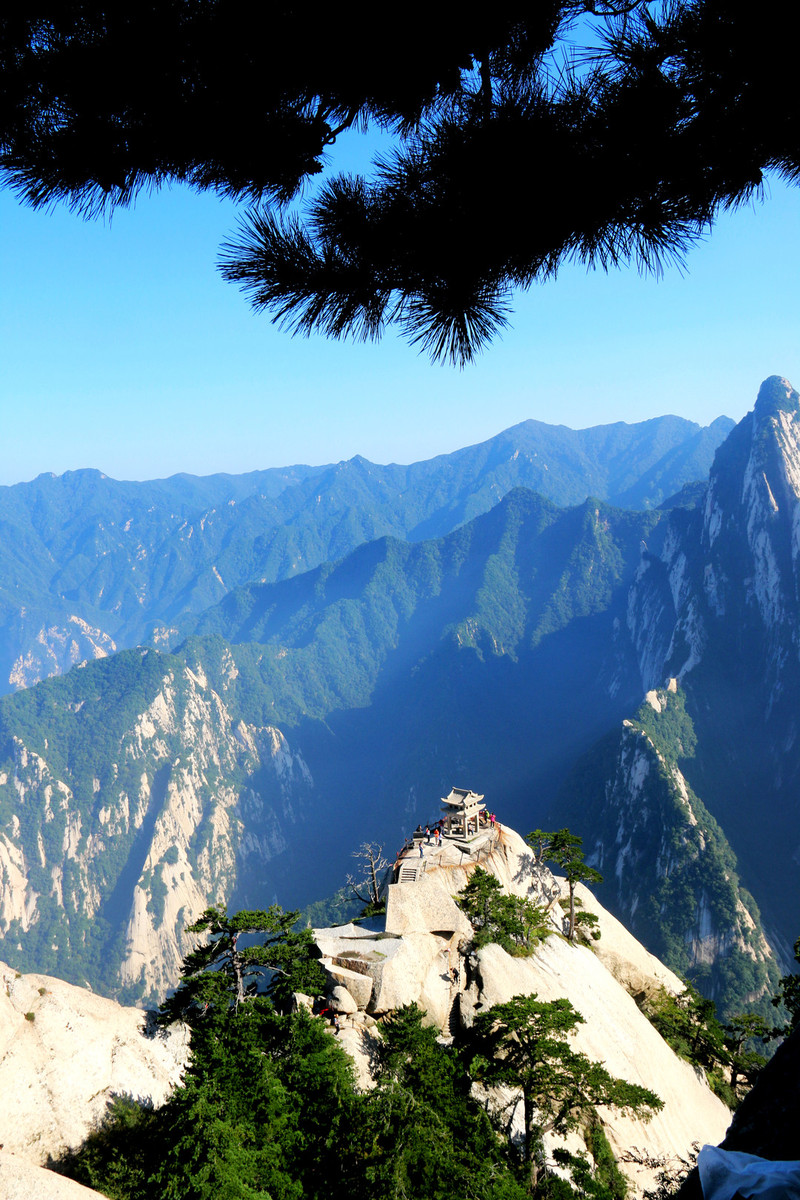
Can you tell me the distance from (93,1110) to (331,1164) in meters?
8.62

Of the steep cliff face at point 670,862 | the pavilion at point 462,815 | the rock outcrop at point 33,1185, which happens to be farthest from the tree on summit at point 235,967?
the steep cliff face at point 670,862

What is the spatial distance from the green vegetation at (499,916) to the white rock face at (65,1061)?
47.8 feet

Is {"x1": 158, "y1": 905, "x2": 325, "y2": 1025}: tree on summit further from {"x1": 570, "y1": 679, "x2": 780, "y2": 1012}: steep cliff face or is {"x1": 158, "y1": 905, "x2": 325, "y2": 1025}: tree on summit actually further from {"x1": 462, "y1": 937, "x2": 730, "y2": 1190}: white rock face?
{"x1": 570, "y1": 679, "x2": 780, "y2": 1012}: steep cliff face

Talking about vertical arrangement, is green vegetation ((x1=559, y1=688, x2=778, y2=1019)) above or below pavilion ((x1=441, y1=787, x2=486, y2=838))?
below

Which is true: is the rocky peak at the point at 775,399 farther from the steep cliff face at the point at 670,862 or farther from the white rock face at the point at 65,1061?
the white rock face at the point at 65,1061

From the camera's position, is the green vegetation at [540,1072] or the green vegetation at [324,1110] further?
the green vegetation at [540,1072]

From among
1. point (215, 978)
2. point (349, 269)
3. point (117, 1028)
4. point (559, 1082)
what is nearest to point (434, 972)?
point (559, 1082)

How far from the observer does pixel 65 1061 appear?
66.1ft

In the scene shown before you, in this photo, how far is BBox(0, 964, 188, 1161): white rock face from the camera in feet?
60.4

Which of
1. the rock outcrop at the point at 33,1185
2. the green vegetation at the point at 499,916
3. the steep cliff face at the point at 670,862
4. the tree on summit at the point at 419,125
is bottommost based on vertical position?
the steep cliff face at the point at 670,862

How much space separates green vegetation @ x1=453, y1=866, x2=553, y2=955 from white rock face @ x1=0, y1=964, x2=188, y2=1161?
14578 millimetres

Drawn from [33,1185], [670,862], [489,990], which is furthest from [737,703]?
[33,1185]

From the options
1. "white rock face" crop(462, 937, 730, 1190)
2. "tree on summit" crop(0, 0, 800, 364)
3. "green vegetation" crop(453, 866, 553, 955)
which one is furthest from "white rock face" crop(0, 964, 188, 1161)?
"tree on summit" crop(0, 0, 800, 364)

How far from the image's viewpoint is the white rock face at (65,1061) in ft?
60.4
